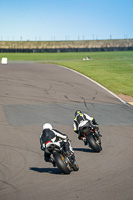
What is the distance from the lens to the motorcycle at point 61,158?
39.5 ft

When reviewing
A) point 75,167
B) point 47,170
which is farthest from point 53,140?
point 47,170

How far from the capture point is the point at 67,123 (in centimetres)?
2208

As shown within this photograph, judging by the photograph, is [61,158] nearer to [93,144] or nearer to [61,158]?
[61,158]

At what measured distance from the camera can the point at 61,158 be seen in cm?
1205

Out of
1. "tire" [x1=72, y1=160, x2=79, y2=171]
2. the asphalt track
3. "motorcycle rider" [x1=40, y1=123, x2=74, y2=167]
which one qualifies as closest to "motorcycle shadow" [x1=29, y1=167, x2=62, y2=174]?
the asphalt track

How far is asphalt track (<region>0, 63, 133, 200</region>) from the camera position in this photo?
11.1 meters

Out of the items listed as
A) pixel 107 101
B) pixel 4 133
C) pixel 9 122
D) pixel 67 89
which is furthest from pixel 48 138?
pixel 67 89

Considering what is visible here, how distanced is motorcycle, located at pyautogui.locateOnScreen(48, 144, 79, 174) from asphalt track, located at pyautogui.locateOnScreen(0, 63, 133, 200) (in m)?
0.28

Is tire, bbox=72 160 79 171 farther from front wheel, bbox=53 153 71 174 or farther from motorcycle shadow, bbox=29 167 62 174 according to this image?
front wheel, bbox=53 153 71 174

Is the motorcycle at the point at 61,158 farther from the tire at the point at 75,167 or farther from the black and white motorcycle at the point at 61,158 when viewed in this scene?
the tire at the point at 75,167

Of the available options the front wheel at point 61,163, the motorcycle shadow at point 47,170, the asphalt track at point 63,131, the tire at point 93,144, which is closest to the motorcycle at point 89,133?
the tire at point 93,144

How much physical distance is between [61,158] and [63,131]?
321 inches

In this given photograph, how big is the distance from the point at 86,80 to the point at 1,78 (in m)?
7.14

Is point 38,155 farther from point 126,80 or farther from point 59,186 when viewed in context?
point 126,80
